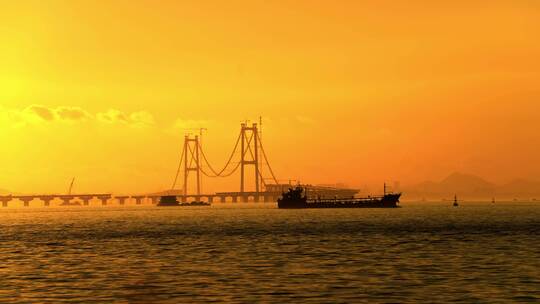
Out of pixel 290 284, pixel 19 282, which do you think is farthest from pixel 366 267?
pixel 19 282

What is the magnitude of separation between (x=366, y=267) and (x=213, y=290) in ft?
46.0

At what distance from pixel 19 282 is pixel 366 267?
2083cm

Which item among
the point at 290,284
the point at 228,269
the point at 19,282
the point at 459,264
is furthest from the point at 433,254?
the point at 19,282

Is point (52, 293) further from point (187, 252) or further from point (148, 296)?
point (187, 252)

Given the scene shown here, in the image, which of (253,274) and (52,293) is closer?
(52,293)

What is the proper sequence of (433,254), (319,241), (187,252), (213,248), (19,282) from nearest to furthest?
(19,282), (433,254), (187,252), (213,248), (319,241)

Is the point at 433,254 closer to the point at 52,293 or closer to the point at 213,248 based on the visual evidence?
the point at 213,248

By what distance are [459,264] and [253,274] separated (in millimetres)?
14513

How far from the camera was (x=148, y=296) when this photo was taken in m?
36.5

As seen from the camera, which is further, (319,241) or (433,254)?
(319,241)

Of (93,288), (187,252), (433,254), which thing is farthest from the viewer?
(187,252)

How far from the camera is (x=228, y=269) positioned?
49.2 metres

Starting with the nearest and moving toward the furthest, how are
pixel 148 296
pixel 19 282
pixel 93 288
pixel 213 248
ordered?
pixel 148 296 < pixel 93 288 < pixel 19 282 < pixel 213 248

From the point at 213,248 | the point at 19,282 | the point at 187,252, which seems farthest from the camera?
the point at 213,248
